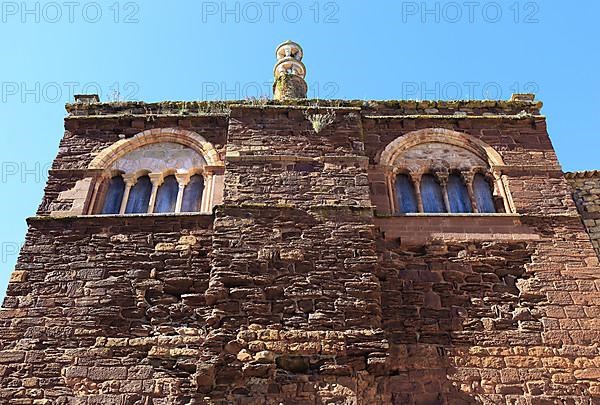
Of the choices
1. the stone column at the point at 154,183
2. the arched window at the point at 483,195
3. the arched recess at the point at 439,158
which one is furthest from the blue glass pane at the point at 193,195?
the arched window at the point at 483,195

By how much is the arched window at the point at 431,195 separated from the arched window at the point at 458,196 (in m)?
0.15

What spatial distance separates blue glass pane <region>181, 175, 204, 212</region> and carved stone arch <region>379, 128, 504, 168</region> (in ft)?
9.35

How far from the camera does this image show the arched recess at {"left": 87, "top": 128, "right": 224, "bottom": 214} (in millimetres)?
9117

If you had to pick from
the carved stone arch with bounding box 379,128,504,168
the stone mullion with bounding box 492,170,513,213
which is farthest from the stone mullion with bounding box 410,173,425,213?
the stone mullion with bounding box 492,170,513,213

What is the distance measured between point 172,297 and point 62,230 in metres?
2.01

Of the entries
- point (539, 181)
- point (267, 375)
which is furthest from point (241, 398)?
point (539, 181)

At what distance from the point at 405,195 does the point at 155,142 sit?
411 cm

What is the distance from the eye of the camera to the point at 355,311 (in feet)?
23.8

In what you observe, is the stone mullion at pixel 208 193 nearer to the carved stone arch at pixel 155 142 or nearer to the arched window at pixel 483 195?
the carved stone arch at pixel 155 142

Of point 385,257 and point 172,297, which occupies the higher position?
point 385,257

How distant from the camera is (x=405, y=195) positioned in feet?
30.7

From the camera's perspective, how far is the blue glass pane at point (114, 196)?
9.11m

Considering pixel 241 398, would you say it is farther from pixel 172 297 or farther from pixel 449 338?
pixel 449 338

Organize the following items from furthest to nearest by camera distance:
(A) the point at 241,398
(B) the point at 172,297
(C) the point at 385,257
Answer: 1. (C) the point at 385,257
2. (B) the point at 172,297
3. (A) the point at 241,398
